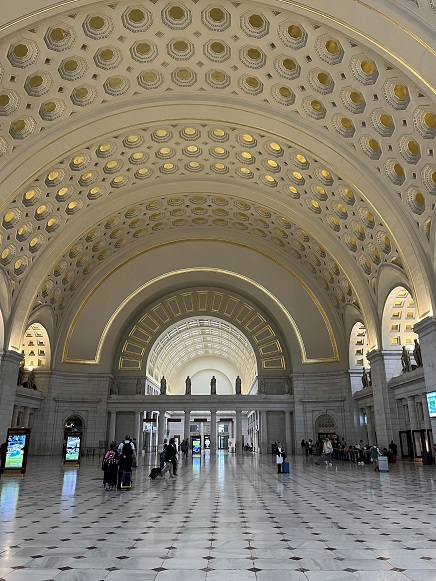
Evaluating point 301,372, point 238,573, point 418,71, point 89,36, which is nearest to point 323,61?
point 418,71

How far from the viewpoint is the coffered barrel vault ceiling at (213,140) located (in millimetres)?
15336

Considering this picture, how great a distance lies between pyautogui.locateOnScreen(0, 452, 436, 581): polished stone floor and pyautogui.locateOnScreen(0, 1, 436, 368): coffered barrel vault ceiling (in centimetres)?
1100

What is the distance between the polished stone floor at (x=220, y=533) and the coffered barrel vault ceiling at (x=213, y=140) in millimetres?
11003

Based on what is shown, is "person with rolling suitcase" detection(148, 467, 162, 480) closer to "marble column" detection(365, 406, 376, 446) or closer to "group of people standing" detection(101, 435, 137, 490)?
"group of people standing" detection(101, 435, 137, 490)

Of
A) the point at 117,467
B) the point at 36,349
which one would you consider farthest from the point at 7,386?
the point at 117,467

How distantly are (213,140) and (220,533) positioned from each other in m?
18.9

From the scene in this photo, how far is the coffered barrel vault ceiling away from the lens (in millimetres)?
15336

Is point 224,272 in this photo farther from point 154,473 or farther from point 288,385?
point 154,473

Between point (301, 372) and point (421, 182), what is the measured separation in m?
17.6

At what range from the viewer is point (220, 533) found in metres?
7.36

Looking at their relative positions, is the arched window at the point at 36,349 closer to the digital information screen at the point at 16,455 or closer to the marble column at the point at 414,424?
the digital information screen at the point at 16,455

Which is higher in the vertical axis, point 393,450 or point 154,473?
point 393,450

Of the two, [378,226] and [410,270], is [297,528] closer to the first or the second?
[410,270]

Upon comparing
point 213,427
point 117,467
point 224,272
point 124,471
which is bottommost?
point 124,471
